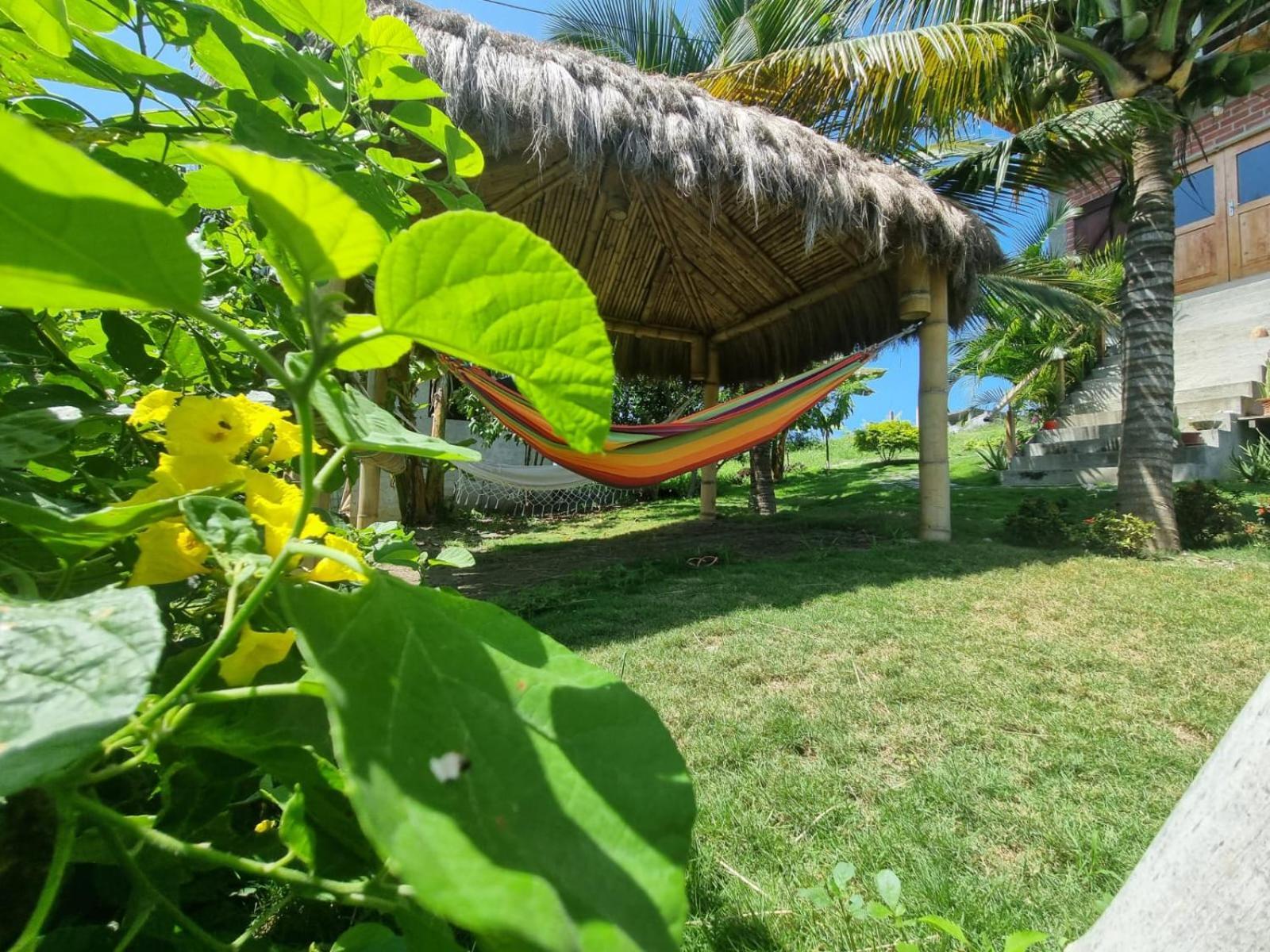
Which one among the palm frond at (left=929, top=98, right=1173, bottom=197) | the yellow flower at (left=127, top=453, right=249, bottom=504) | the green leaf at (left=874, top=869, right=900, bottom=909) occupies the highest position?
the palm frond at (left=929, top=98, right=1173, bottom=197)

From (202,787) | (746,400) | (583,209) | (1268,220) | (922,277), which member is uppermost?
(1268,220)

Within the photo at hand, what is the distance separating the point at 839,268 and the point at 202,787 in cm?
349

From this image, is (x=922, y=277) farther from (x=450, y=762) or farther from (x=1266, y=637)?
(x=450, y=762)

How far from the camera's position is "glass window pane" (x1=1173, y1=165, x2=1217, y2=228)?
631cm

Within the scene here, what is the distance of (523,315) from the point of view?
0.14m

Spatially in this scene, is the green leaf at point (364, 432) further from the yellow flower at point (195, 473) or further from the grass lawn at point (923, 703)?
the grass lawn at point (923, 703)

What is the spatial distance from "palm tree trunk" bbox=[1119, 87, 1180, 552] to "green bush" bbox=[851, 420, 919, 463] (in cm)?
568

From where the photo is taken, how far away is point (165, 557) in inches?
7.7

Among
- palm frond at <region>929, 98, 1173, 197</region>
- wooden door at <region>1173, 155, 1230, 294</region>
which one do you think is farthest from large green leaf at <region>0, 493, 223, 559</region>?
wooden door at <region>1173, 155, 1230, 294</region>

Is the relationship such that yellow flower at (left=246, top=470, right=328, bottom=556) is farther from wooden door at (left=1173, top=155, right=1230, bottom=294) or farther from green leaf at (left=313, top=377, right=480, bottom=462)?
wooden door at (left=1173, top=155, right=1230, bottom=294)

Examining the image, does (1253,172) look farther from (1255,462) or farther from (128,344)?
(128,344)

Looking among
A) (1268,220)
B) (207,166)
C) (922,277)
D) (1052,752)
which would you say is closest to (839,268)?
(922,277)

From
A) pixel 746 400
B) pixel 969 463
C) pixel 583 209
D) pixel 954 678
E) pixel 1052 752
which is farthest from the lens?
pixel 969 463

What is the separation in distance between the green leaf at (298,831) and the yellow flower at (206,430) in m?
0.11
